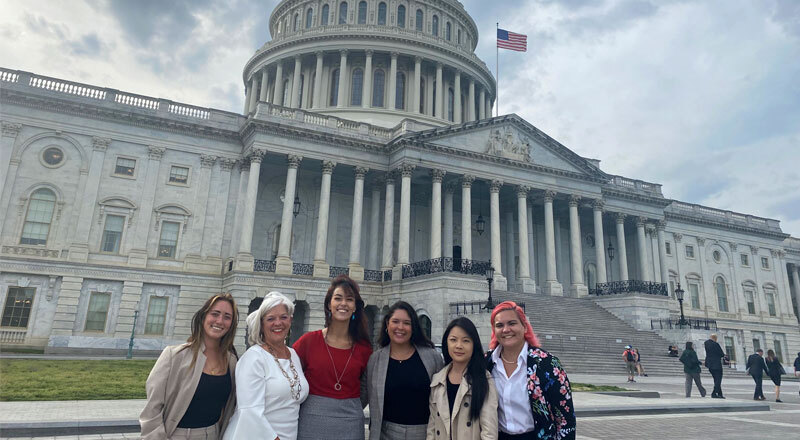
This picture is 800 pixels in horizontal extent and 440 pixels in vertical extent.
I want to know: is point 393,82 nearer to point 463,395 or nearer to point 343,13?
point 343,13

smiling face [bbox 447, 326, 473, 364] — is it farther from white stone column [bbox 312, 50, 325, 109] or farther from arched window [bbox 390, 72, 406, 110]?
arched window [bbox 390, 72, 406, 110]

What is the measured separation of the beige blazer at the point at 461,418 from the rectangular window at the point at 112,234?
31.6 m

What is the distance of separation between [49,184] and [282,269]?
14602 millimetres

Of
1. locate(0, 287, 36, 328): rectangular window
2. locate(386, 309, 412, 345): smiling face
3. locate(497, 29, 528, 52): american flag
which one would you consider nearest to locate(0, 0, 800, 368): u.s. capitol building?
locate(0, 287, 36, 328): rectangular window

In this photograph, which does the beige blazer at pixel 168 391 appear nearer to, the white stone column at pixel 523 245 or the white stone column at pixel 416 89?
the white stone column at pixel 523 245

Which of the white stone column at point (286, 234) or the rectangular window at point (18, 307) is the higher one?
the white stone column at point (286, 234)

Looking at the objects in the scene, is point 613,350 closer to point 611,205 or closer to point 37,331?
point 611,205

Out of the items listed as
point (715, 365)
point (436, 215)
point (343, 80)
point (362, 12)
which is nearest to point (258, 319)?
point (715, 365)

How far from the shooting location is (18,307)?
2792 cm

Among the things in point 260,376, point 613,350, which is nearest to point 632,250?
point 613,350

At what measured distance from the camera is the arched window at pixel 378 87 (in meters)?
49.8

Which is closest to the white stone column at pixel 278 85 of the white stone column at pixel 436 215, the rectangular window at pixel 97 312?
the white stone column at pixel 436 215

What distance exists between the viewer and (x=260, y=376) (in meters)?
4.11

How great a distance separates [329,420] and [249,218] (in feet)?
93.2
